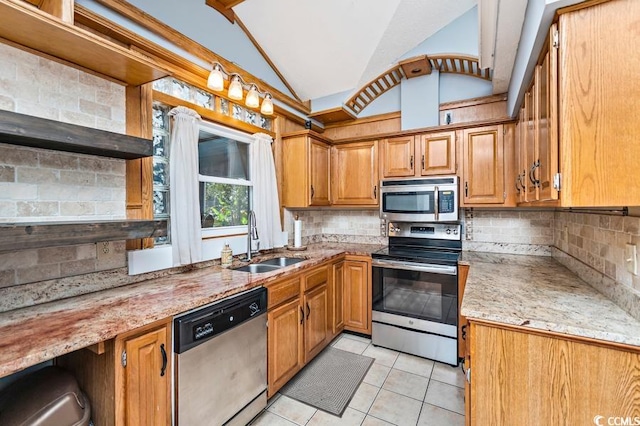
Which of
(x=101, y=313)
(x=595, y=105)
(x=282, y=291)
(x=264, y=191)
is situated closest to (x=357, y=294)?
(x=282, y=291)

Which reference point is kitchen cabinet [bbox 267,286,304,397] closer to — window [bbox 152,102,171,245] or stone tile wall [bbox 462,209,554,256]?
window [bbox 152,102,171,245]

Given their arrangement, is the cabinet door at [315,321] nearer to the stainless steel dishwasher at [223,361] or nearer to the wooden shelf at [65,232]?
the stainless steel dishwasher at [223,361]

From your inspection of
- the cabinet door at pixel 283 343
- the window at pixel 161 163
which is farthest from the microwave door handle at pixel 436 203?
the window at pixel 161 163

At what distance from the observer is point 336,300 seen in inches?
116

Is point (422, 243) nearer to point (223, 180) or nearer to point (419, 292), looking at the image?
point (419, 292)

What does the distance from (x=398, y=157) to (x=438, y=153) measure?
0.41 meters

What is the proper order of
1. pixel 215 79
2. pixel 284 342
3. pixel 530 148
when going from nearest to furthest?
pixel 530 148 → pixel 215 79 → pixel 284 342

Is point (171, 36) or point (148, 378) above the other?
point (171, 36)

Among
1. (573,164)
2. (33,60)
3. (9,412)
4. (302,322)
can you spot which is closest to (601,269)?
(573,164)

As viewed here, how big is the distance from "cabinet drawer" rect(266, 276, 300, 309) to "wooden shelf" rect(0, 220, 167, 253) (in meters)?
0.82

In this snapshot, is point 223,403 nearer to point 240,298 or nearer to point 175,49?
point 240,298

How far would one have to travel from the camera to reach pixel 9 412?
1.04 meters

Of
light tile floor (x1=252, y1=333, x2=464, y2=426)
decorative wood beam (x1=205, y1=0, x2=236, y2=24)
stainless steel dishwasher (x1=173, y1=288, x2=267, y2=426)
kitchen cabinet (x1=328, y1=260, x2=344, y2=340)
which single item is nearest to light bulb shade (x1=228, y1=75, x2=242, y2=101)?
decorative wood beam (x1=205, y1=0, x2=236, y2=24)

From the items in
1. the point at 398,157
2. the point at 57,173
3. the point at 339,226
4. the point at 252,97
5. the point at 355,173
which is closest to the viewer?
the point at 57,173
